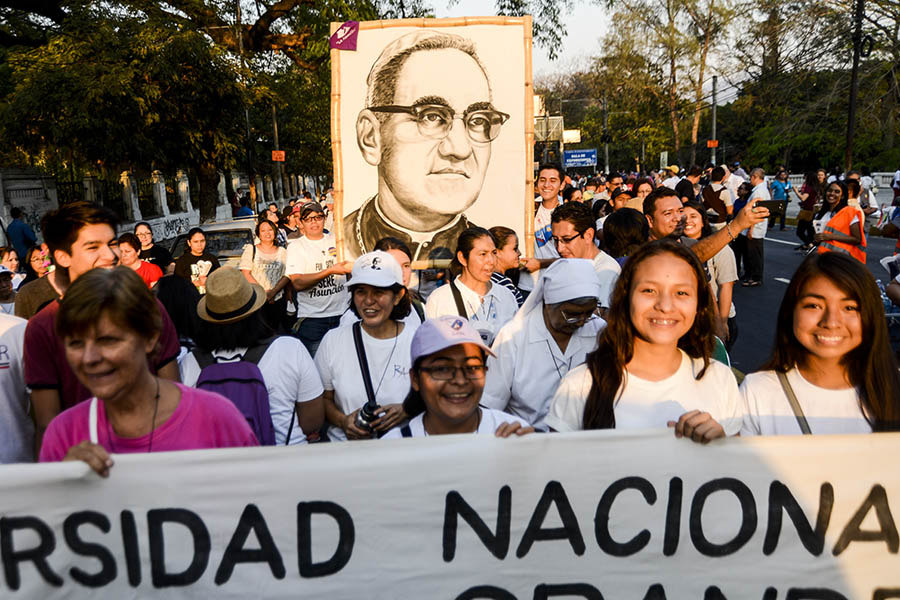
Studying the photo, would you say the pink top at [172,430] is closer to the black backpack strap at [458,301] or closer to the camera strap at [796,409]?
the camera strap at [796,409]

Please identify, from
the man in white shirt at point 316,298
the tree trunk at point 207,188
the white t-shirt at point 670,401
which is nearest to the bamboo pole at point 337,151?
the man in white shirt at point 316,298

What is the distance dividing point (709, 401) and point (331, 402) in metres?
1.69

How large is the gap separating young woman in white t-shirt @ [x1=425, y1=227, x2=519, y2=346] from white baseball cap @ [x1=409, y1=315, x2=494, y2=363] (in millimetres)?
1791

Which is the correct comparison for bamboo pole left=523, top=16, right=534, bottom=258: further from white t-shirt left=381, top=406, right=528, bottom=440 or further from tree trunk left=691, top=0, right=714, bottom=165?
tree trunk left=691, top=0, right=714, bottom=165

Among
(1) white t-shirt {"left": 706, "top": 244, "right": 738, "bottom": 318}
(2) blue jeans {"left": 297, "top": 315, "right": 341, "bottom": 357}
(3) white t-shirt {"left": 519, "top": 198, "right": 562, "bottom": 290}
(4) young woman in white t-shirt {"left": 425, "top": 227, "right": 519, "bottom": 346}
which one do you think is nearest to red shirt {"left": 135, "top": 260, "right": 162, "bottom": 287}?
(2) blue jeans {"left": 297, "top": 315, "right": 341, "bottom": 357}

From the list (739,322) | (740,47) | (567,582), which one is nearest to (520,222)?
(567,582)

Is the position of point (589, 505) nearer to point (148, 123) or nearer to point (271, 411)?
point (271, 411)

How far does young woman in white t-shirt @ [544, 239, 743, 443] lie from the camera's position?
245 cm

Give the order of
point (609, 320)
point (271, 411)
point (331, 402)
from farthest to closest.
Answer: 1. point (331, 402)
2. point (271, 411)
3. point (609, 320)

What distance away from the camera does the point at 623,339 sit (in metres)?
2.49

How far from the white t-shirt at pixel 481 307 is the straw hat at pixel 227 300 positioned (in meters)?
1.48

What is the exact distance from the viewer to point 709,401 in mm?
2467

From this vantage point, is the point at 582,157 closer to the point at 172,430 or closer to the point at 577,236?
the point at 577,236

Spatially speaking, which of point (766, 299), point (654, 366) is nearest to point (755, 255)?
point (766, 299)
